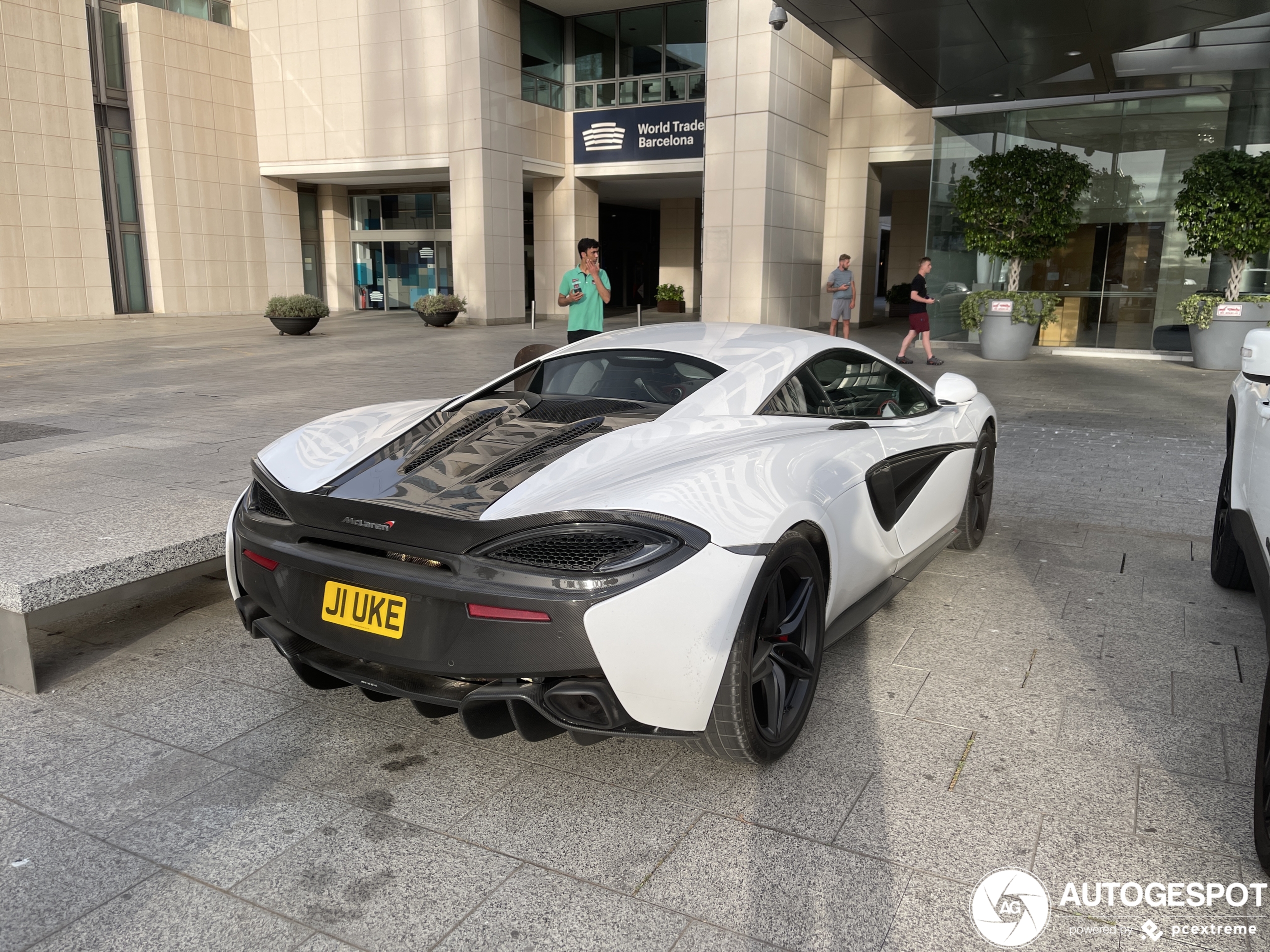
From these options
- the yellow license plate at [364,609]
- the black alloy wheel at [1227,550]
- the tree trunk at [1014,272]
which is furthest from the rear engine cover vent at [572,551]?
the tree trunk at [1014,272]

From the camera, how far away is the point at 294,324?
835 inches

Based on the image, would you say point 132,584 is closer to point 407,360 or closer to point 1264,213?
point 407,360

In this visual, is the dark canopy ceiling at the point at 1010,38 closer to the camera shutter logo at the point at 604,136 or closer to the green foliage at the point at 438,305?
the camera shutter logo at the point at 604,136

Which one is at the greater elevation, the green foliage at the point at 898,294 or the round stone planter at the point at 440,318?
the green foliage at the point at 898,294

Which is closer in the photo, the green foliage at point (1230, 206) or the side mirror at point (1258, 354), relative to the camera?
the side mirror at point (1258, 354)

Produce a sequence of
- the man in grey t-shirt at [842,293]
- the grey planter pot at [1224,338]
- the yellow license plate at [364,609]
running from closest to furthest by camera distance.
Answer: the yellow license plate at [364,609] → the grey planter pot at [1224,338] → the man in grey t-shirt at [842,293]

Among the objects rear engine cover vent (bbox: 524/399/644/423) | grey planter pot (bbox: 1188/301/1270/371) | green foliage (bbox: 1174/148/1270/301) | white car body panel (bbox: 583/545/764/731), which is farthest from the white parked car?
green foliage (bbox: 1174/148/1270/301)

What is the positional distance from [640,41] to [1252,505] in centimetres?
2630

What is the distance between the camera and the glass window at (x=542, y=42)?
2572cm

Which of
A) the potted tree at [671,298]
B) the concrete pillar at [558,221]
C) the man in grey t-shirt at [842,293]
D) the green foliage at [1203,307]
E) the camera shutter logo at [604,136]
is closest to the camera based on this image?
the green foliage at [1203,307]

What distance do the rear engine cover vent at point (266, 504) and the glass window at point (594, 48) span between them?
85.7 ft

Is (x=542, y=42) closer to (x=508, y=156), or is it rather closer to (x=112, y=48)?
(x=508, y=156)

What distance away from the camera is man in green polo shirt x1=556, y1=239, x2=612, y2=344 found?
8711 millimetres

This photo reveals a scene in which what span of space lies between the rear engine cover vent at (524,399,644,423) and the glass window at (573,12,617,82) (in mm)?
25531
